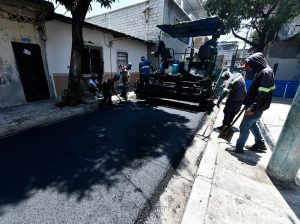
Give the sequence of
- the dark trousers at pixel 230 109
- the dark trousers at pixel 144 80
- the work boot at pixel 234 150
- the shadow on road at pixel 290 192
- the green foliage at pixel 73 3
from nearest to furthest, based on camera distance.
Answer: the shadow on road at pixel 290 192 → the work boot at pixel 234 150 → the dark trousers at pixel 230 109 → the green foliage at pixel 73 3 → the dark trousers at pixel 144 80

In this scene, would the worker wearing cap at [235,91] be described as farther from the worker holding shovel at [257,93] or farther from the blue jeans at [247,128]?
the worker holding shovel at [257,93]

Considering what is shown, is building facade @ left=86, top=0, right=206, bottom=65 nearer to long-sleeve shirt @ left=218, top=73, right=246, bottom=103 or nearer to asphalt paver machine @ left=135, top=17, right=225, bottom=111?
asphalt paver machine @ left=135, top=17, right=225, bottom=111

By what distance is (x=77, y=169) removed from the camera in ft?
9.43

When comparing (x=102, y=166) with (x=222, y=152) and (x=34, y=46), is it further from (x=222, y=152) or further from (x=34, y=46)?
(x=34, y=46)

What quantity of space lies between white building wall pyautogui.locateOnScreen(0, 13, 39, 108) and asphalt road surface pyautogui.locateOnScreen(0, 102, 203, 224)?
2391 mm

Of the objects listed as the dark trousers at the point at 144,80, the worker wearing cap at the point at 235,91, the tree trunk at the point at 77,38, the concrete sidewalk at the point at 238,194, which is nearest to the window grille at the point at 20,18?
the tree trunk at the point at 77,38

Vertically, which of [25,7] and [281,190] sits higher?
[25,7]

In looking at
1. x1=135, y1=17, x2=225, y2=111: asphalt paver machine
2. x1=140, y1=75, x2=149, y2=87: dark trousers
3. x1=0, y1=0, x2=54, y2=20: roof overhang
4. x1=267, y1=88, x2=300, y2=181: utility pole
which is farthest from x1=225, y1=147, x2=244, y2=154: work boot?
x1=0, y1=0, x2=54, y2=20: roof overhang

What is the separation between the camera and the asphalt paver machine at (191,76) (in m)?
6.62

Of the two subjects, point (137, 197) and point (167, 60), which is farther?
point (167, 60)

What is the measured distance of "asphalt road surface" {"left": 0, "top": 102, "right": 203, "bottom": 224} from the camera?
82.5 inches

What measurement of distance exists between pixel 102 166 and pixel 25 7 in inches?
234

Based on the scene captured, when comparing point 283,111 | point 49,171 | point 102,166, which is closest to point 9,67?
point 49,171

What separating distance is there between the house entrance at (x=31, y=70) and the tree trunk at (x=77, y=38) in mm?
1281
